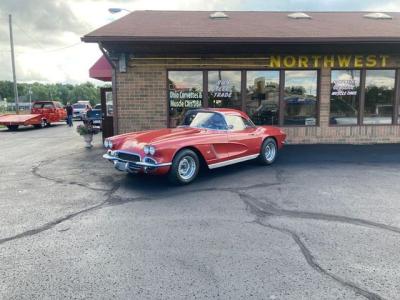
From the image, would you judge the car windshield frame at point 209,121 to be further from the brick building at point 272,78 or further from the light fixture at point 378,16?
the light fixture at point 378,16

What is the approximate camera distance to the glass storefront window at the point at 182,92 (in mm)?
10117

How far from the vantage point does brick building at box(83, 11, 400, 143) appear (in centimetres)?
958

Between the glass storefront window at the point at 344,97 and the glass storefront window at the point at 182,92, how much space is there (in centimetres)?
434

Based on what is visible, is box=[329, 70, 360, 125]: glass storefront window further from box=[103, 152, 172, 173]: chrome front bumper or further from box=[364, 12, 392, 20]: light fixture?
box=[103, 152, 172, 173]: chrome front bumper

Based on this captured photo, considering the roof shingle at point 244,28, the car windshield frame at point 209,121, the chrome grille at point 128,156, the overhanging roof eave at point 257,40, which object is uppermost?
the roof shingle at point 244,28

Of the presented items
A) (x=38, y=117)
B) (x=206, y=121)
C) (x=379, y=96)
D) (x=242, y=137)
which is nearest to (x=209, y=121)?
(x=206, y=121)

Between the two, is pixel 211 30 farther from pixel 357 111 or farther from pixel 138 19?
pixel 357 111

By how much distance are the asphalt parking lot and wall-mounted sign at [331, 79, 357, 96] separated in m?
4.30

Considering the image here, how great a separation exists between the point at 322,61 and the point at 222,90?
10.8 ft

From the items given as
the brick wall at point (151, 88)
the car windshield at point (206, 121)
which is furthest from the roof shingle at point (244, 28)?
the car windshield at point (206, 121)

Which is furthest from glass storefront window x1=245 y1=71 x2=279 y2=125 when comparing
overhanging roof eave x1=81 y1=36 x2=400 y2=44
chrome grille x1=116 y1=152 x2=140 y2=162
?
chrome grille x1=116 y1=152 x2=140 y2=162

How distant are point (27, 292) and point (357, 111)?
35.0 ft

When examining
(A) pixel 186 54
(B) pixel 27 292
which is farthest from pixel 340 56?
(B) pixel 27 292

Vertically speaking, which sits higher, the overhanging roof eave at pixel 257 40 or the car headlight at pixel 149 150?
the overhanging roof eave at pixel 257 40
